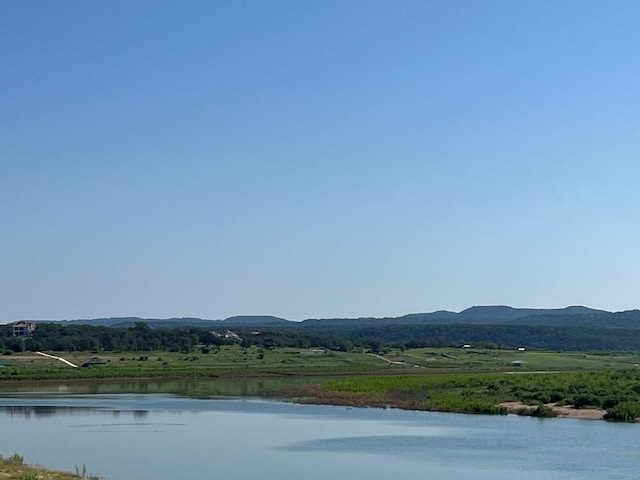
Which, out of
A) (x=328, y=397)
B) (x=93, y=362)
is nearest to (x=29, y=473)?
(x=328, y=397)

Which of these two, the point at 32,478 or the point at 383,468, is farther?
the point at 383,468

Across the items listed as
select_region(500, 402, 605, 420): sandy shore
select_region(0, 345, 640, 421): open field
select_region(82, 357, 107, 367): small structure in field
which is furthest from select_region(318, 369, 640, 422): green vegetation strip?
select_region(82, 357, 107, 367): small structure in field

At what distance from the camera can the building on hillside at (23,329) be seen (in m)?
169

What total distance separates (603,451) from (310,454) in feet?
38.7

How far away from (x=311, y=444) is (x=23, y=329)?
463ft

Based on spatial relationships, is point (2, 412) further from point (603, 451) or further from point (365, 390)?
point (603, 451)

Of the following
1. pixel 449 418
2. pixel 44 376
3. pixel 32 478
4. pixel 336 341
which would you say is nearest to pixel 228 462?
pixel 32 478

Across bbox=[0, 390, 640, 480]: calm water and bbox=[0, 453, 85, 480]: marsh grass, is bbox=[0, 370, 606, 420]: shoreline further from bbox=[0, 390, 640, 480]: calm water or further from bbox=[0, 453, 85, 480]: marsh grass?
bbox=[0, 453, 85, 480]: marsh grass

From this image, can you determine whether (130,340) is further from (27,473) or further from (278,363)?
(27,473)

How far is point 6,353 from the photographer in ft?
424

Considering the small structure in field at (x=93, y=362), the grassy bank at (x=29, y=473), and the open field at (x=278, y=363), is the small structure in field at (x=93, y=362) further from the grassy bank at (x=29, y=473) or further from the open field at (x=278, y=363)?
the grassy bank at (x=29, y=473)

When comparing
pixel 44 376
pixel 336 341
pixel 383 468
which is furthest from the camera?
pixel 336 341

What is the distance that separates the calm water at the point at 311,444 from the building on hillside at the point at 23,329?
10876 cm

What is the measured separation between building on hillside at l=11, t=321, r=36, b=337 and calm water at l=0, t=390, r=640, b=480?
4282 inches
